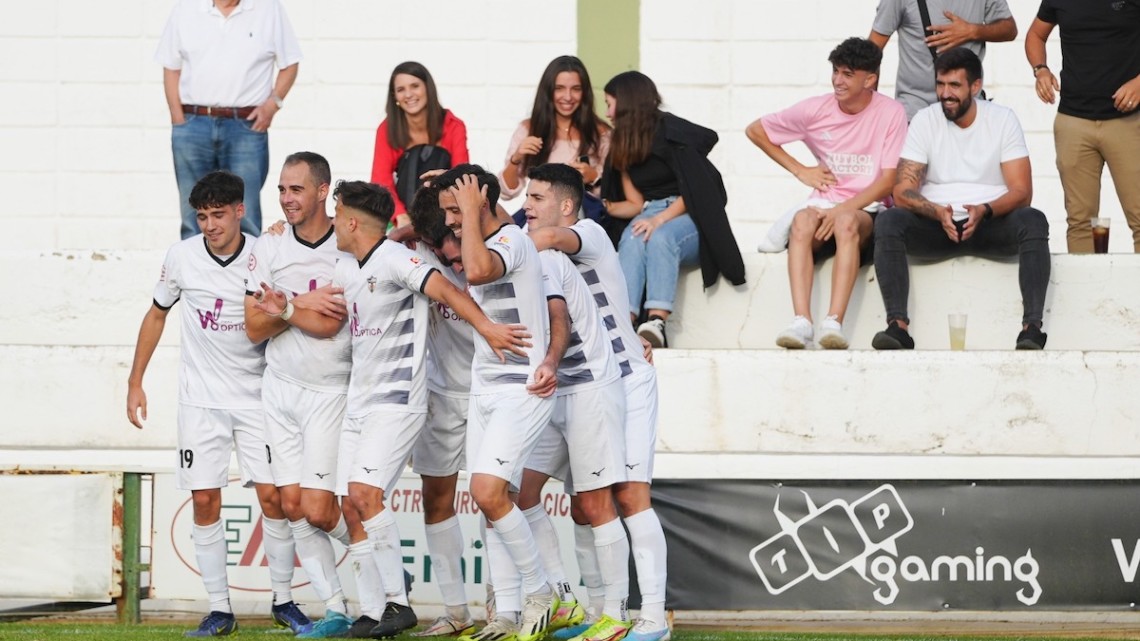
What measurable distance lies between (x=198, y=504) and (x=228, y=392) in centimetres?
51

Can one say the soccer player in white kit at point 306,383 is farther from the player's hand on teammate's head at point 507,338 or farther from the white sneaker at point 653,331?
the white sneaker at point 653,331

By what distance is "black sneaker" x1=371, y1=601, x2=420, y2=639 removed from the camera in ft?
21.4

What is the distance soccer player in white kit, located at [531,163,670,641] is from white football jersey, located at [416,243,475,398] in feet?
1.99

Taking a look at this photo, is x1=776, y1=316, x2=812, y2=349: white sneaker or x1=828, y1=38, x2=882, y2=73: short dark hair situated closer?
x1=776, y1=316, x2=812, y2=349: white sneaker

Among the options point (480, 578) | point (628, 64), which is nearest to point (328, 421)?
point (480, 578)

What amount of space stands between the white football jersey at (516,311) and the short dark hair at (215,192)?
4.20ft

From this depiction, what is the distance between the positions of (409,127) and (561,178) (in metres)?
2.39

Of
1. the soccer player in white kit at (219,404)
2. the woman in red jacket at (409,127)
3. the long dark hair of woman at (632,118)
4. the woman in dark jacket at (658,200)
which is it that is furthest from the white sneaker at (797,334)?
the soccer player in white kit at (219,404)

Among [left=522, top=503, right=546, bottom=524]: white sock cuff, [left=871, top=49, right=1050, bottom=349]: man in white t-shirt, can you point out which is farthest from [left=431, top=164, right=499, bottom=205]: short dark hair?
[left=871, top=49, right=1050, bottom=349]: man in white t-shirt

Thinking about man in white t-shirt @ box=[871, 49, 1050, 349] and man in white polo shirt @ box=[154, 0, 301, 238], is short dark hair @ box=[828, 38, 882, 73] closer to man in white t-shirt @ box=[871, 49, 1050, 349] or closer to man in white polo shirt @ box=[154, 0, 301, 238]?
man in white t-shirt @ box=[871, 49, 1050, 349]

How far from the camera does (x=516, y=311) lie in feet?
21.0

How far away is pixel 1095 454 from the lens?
8508mm

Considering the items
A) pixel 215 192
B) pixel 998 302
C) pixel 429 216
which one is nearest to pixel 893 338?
pixel 998 302

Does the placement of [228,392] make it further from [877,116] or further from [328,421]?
[877,116]
